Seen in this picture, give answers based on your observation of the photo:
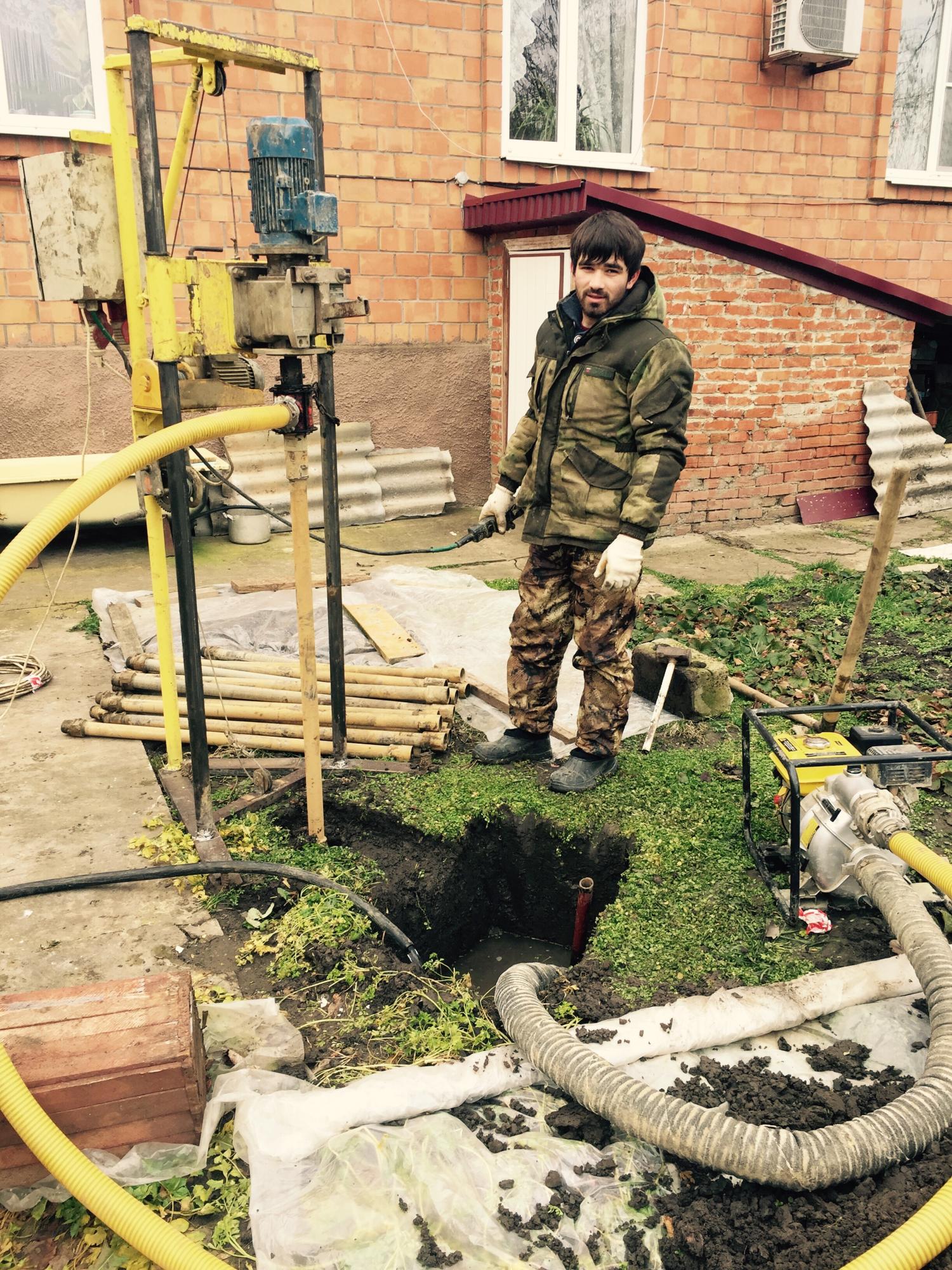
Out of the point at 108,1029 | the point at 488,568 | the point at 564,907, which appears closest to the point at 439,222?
the point at 488,568

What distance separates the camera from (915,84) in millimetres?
11156

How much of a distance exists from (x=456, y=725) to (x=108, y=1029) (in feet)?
8.61

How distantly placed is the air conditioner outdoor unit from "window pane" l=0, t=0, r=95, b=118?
6257mm

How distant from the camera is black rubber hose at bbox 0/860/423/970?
3262 mm

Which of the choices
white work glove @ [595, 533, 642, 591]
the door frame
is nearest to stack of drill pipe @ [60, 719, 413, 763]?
white work glove @ [595, 533, 642, 591]

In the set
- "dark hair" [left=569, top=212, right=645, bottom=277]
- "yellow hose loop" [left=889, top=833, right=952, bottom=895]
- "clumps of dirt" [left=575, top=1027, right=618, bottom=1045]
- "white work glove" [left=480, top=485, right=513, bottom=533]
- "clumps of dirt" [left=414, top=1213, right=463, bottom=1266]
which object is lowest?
"clumps of dirt" [left=575, top=1027, right=618, bottom=1045]

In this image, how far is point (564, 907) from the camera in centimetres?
411

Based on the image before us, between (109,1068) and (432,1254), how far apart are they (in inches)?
32.1

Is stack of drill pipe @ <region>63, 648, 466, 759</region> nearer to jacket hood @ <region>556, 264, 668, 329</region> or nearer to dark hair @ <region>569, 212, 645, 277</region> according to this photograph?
jacket hood @ <region>556, 264, 668, 329</region>

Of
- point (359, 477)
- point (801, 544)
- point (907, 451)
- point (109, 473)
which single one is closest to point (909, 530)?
point (907, 451)

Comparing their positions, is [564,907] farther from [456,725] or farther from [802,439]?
[802,439]

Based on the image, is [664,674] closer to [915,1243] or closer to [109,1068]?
[915,1243]

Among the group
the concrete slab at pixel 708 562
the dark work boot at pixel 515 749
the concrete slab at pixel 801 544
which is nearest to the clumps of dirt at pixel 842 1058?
the dark work boot at pixel 515 749

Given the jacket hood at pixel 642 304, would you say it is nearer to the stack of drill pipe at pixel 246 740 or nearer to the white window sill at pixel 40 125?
the stack of drill pipe at pixel 246 740
